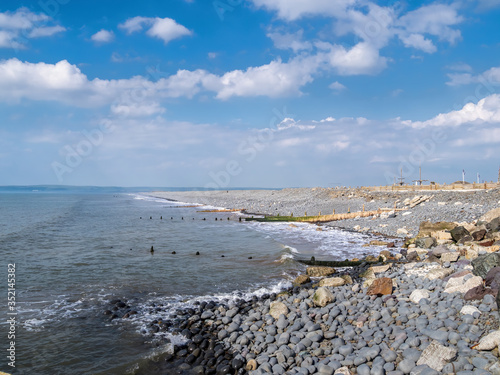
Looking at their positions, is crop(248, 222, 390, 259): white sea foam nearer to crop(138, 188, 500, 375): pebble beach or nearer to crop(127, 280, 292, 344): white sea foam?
crop(127, 280, 292, 344): white sea foam

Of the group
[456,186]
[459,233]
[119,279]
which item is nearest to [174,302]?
[119,279]

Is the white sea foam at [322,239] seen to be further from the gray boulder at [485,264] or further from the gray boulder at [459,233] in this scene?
the gray boulder at [485,264]

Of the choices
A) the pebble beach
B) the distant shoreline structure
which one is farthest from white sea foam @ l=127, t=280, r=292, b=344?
the distant shoreline structure

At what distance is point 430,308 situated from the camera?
868cm

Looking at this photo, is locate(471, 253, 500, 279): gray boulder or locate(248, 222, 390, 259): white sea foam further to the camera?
locate(248, 222, 390, 259): white sea foam

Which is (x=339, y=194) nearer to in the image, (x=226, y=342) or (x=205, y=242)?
(x=205, y=242)

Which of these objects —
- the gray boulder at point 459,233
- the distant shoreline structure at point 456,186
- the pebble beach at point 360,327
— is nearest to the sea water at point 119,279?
the pebble beach at point 360,327

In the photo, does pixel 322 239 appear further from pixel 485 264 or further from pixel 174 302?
pixel 485 264

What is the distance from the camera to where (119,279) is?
53.1 ft

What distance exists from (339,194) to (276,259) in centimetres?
4387

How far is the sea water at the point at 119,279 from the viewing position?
9.29 m

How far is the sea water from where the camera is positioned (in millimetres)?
9285

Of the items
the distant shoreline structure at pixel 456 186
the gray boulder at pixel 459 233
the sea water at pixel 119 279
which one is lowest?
the sea water at pixel 119 279

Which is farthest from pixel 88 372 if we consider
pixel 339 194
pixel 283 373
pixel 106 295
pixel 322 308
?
pixel 339 194
